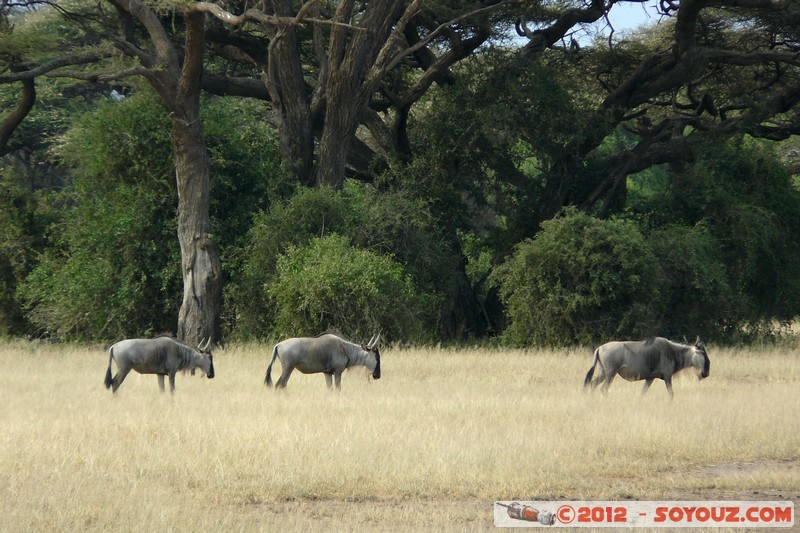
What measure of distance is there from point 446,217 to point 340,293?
622cm

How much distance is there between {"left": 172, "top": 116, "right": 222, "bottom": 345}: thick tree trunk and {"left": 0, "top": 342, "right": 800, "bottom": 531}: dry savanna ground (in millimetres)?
5316

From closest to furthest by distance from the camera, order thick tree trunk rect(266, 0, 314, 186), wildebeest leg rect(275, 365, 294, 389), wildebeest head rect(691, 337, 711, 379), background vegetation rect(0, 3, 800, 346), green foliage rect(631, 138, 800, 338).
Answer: wildebeest leg rect(275, 365, 294, 389)
wildebeest head rect(691, 337, 711, 379)
background vegetation rect(0, 3, 800, 346)
thick tree trunk rect(266, 0, 314, 186)
green foliage rect(631, 138, 800, 338)

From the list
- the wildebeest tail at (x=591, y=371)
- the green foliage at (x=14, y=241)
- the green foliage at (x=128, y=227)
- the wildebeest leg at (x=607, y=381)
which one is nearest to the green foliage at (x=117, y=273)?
the green foliage at (x=128, y=227)

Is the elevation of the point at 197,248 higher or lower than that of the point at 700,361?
higher

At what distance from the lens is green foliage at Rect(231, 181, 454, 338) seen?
22.4m

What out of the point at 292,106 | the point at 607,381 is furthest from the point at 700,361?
the point at 292,106

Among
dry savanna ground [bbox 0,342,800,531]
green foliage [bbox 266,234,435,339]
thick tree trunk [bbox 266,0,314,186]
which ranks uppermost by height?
thick tree trunk [bbox 266,0,314,186]

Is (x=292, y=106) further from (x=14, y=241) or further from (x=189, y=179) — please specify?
(x=14, y=241)

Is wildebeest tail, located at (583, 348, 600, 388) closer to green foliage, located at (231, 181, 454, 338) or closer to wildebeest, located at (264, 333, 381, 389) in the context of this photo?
wildebeest, located at (264, 333, 381, 389)

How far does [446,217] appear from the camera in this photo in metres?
26.2

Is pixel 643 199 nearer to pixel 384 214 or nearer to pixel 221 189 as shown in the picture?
pixel 384 214

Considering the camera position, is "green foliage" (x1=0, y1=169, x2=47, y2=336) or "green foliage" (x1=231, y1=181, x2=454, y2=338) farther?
"green foliage" (x1=0, y1=169, x2=47, y2=336)

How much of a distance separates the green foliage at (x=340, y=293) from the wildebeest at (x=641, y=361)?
22.9ft

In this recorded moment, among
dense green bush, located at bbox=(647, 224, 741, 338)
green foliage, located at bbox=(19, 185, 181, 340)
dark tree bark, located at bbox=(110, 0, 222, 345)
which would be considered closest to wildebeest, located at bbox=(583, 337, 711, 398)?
dense green bush, located at bbox=(647, 224, 741, 338)
